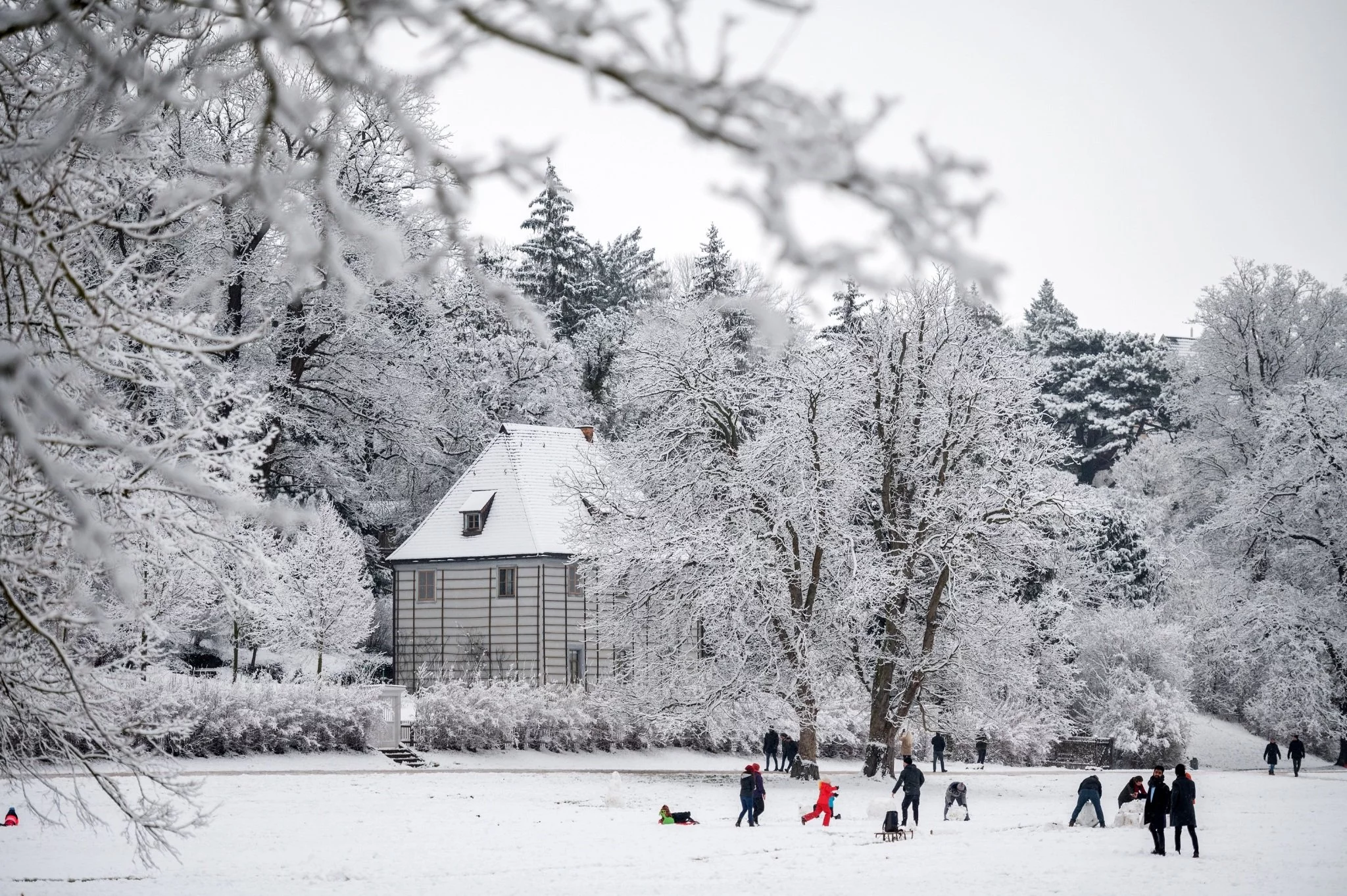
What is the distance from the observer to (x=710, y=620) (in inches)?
1147

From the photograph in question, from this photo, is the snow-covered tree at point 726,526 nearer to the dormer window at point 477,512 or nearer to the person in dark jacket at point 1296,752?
the dormer window at point 477,512

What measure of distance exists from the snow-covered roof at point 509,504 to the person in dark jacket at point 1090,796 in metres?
19.7

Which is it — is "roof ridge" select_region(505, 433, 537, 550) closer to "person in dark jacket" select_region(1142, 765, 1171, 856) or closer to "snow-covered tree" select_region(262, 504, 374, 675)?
"snow-covered tree" select_region(262, 504, 374, 675)

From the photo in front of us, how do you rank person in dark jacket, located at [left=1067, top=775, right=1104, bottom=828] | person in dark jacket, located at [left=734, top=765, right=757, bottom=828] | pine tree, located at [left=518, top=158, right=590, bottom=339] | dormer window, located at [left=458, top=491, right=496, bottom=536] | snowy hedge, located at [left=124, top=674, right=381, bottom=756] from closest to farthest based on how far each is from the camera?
1. person in dark jacket, located at [left=734, top=765, right=757, bottom=828]
2. person in dark jacket, located at [left=1067, top=775, right=1104, bottom=828]
3. snowy hedge, located at [left=124, top=674, right=381, bottom=756]
4. dormer window, located at [left=458, top=491, right=496, bottom=536]
5. pine tree, located at [left=518, top=158, right=590, bottom=339]

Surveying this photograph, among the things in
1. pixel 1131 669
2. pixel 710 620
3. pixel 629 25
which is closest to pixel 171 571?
pixel 629 25

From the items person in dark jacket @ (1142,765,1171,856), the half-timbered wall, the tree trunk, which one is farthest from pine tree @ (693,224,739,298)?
person in dark jacket @ (1142,765,1171,856)

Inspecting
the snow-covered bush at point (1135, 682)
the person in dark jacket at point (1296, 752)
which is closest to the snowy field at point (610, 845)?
the person in dark jacket at point (1296, 752)

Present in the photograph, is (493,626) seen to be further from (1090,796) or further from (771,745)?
(1090,796)

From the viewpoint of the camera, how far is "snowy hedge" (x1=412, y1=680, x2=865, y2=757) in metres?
32.3

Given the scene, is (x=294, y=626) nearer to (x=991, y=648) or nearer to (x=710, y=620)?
(x=710, y=620)

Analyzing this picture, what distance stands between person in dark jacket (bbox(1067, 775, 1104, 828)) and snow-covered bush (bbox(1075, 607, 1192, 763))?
A: 19186mm

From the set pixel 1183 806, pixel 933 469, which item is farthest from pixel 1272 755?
pixel 1183 806

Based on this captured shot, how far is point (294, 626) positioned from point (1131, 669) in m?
27.3

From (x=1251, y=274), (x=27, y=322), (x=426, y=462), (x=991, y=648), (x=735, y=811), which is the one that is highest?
(x=1251, y=274)
